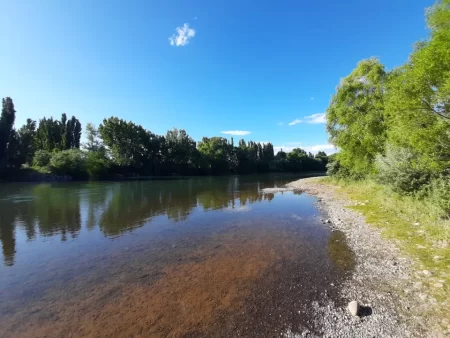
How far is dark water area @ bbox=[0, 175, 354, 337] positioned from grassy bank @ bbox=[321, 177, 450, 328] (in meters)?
2.01

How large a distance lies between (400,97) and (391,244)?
24.6 ft

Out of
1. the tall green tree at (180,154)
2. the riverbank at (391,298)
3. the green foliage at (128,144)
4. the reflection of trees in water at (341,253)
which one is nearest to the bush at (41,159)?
the green foliage at (128,144)

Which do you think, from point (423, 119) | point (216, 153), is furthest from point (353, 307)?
point (216, 153)

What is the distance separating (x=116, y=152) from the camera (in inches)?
3036

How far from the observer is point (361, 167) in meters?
25.2

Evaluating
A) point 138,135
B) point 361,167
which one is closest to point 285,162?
point 138,135

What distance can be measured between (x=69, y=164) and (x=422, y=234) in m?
72.4

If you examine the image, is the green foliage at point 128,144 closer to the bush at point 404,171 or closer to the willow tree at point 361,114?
the willow tree at point 361,114

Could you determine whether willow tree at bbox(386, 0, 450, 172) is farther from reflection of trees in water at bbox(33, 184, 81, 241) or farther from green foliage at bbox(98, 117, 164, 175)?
green foliage at bbox(98, 117, 164, 175)

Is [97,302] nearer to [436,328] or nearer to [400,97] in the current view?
[436,328]

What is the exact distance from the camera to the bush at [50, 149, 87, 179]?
5800 centimetres

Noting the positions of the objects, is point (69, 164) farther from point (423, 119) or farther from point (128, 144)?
point (423, 119)

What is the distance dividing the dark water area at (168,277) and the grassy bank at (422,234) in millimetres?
2008

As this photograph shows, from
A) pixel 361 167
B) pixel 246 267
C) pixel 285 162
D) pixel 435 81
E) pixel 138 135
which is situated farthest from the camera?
pixel 285 162
